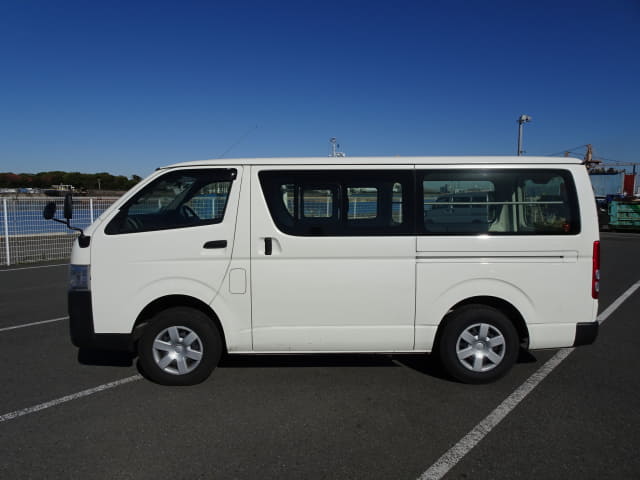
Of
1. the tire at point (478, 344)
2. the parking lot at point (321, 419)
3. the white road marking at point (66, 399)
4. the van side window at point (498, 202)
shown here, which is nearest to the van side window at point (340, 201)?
the van side window at point (498, 202)

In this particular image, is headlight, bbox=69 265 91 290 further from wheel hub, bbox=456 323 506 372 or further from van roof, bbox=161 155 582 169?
wheel hub, bbox=456 323 506 372

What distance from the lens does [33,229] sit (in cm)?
1152

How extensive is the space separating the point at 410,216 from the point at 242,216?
1.48 m

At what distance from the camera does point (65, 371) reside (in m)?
4.16

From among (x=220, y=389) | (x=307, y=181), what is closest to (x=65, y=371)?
(x=220, y=389)

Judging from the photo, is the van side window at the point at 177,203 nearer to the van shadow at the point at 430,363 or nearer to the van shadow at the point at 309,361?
the van shadow at the point at 309,361

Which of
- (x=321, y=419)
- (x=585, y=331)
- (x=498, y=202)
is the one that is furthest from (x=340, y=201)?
(x=585, y=331)

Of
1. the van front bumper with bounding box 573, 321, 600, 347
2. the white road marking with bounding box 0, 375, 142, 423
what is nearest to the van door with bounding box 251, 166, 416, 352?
the white road marking with bounding box 0, 375, 142, 423

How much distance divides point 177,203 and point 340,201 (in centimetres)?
149

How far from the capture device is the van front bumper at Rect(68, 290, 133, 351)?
3.65 m

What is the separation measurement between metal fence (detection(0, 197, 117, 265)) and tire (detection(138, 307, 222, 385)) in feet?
28.1

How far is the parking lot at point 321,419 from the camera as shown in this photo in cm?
268

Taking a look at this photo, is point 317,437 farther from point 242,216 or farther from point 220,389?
point 242,216

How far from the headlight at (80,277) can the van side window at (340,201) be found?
167 centimetres
